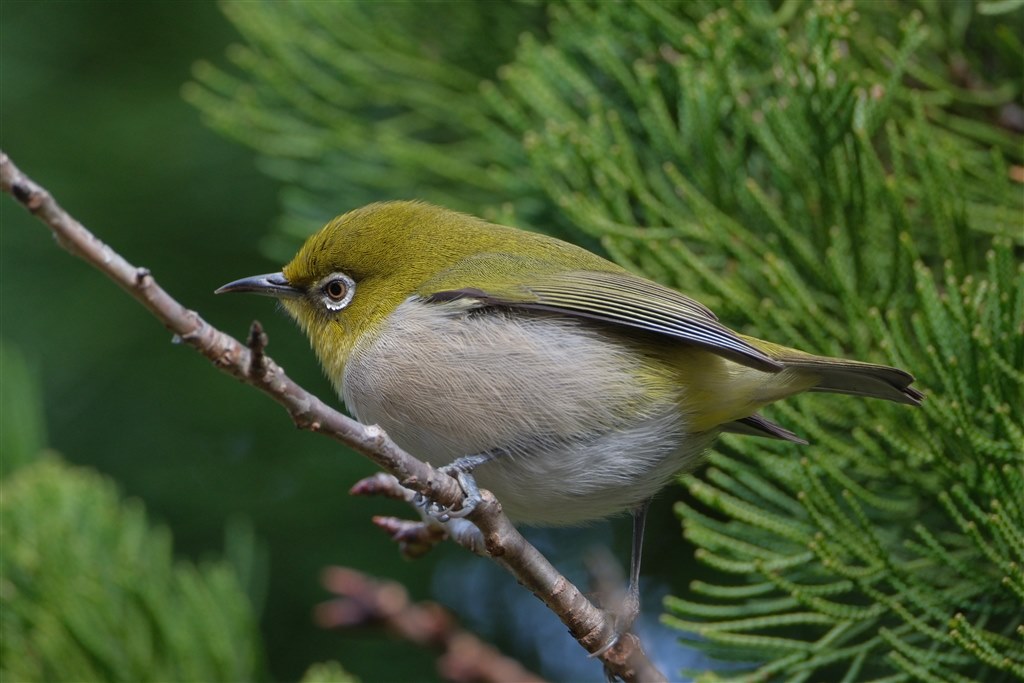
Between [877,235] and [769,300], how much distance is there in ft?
1.12

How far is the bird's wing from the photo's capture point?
2604 mm

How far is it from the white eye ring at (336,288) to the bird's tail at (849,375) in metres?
1.13

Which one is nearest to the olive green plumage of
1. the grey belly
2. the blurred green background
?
the grey belly

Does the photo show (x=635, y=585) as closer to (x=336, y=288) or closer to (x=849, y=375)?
(x=849, y=375)

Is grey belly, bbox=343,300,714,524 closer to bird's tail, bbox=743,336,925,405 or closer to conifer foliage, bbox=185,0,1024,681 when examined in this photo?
conifer foliage, bbox=185,0,1024,681

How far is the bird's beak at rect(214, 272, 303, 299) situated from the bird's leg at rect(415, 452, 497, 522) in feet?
2.63

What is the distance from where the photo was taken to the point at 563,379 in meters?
2.69

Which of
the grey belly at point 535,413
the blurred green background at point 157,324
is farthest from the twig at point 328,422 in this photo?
the blurred green background at point 157,324

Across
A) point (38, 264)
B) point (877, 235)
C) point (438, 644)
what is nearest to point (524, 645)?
point (438, 644)

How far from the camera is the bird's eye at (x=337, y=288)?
10.3 ft

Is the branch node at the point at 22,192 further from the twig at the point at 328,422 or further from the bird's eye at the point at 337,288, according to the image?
the bird's eye at the point at 337,288

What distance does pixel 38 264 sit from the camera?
14.7 ft

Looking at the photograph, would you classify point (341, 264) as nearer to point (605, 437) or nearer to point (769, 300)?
point (605, 437)

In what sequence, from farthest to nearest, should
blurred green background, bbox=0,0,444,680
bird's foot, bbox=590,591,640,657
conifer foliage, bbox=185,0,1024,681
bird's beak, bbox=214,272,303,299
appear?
blurred green background, bbox=0,0,444,680
bird's beak, bbox=214,272,303,299
conifer foliage, bbox=185,0,1024,681
bird's foot, bbox=590,591,640,657
